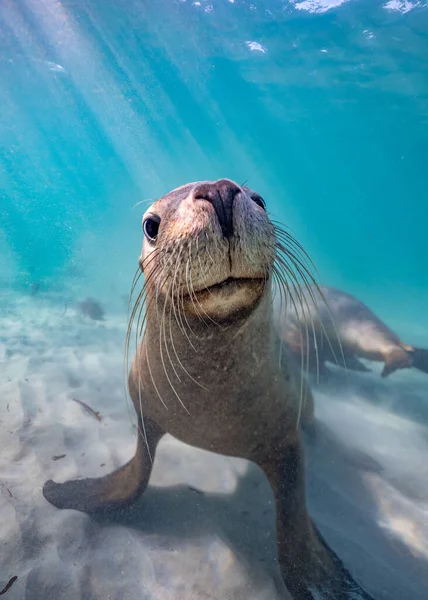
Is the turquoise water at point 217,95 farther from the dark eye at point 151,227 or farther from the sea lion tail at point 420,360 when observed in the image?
the dark eye at point 151,227

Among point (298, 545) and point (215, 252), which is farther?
point (298, 545)

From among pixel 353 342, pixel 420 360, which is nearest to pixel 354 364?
pixel 353 342

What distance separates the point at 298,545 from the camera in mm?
2293

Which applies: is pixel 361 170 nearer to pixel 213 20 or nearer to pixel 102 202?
pixel 213 20

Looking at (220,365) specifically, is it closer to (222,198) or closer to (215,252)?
(215,252)

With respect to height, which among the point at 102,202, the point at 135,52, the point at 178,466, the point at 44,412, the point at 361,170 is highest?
the point at 361,170

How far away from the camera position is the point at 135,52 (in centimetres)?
2319

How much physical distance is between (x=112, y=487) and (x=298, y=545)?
139cm

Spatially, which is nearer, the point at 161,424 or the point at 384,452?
the point at 161,424

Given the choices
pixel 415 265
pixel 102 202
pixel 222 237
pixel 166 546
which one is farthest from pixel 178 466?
pixel 102 202

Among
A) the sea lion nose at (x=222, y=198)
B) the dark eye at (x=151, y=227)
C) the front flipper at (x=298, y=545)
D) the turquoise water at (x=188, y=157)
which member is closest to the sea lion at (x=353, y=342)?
the turquoise water at (x=188, y=157)

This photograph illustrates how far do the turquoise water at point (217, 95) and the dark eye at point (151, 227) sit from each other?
18.8 meters

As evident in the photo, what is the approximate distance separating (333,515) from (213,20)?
72.1 ft

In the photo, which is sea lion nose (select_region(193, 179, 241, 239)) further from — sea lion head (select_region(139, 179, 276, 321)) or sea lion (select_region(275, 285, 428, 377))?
sea lion (select_region(275, 285, 428, 377))
